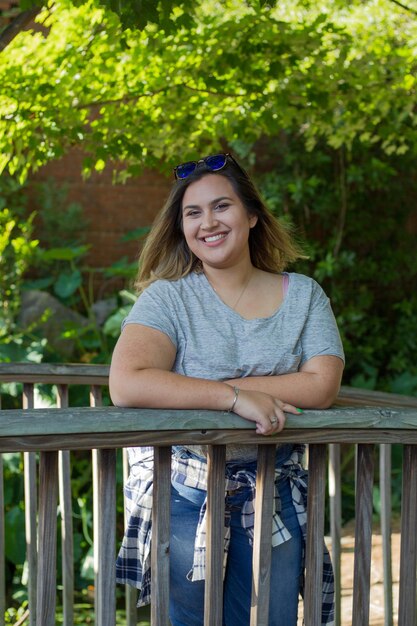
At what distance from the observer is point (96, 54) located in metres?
4.11

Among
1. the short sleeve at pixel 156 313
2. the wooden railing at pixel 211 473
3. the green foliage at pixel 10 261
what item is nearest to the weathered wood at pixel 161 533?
the wooden railing at pixel 211 473

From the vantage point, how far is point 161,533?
6.38 ft

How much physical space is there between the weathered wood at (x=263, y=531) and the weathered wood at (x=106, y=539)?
30 centimetres

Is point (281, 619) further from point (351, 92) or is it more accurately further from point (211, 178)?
point (351, 92)

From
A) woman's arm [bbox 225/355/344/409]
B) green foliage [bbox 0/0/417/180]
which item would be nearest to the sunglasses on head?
woman's arm [bbox 225/355/344/409]

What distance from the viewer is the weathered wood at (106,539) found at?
6.24 feet

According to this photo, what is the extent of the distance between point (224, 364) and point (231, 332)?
0.30ft

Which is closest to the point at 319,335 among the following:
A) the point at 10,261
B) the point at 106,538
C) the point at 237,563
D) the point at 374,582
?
the point at 237,563

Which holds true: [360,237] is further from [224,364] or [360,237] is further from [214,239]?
[224,364]

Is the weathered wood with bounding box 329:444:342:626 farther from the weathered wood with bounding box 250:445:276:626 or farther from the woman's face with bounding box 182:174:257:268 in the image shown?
the weathered wood with bounding box 250:445:276:626

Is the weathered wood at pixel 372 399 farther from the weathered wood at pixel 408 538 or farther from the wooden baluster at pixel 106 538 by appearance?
the wooden baluster at pixel 106 538

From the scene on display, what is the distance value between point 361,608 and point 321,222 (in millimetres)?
6530

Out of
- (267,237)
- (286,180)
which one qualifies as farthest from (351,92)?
(286,180)

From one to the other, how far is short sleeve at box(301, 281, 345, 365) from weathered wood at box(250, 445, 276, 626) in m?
0.40
